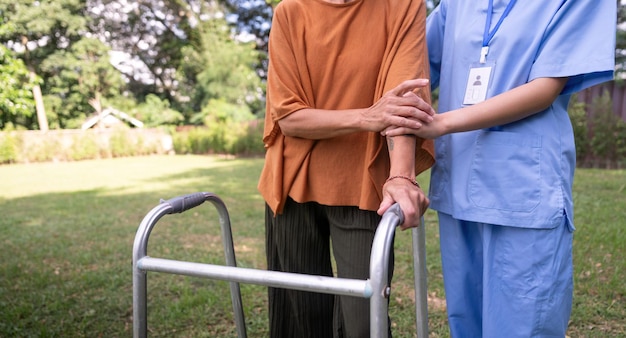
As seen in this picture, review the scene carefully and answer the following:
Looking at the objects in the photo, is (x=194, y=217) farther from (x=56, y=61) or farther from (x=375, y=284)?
(x=56, y=61)

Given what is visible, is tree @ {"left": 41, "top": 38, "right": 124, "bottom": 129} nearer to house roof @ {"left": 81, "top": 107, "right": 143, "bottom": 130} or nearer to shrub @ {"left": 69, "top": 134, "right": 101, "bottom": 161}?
house roof @ {"left": 81, "top": 107, "right": 143, "bottom": 130}

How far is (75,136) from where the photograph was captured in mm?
18391

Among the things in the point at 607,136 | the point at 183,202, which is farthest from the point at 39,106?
the point at 183,202

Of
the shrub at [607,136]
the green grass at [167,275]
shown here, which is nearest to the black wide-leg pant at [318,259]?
the green grass at [167,275]

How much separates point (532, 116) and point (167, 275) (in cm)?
325

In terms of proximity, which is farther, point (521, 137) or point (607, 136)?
point (607, 136)

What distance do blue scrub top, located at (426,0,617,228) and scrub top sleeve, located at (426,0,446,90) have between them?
0.12 metres

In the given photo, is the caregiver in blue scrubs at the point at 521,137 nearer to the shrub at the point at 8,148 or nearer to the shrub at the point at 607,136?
the shrub at the point at 607,136

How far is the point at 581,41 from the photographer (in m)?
1.16

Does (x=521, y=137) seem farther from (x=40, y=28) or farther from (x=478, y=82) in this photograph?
(x=40, y=28)

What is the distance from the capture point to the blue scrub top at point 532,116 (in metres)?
1.15

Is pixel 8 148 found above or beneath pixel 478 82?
beneath

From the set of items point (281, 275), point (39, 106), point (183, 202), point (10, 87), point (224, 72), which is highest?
point (224, 72)

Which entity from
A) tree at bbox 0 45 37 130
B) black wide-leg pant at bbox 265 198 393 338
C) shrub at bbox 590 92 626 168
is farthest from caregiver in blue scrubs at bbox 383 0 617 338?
tree at bbox 0 45 37 130
